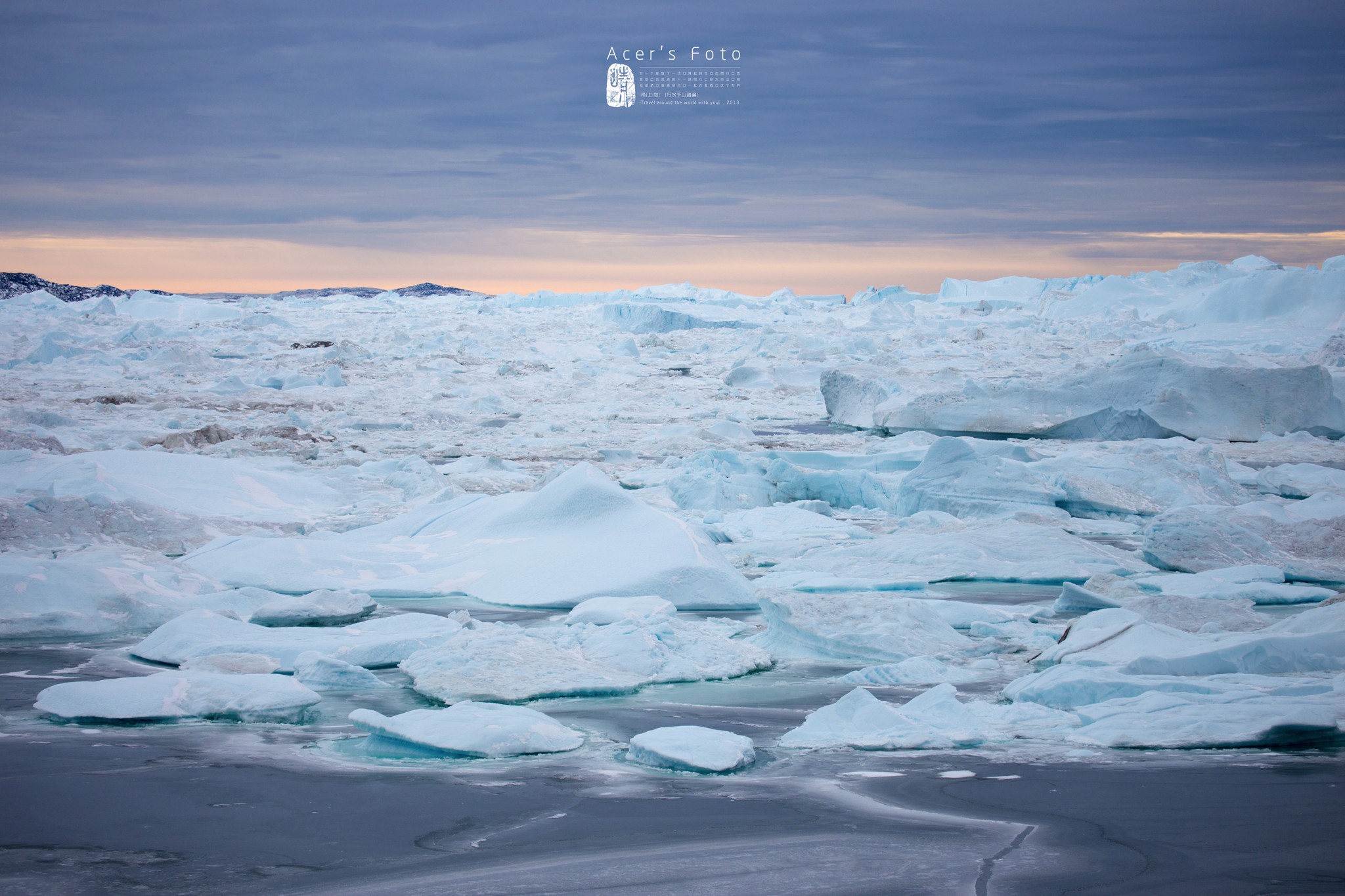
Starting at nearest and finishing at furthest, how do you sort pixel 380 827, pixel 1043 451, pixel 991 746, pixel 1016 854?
1. pixel 1016 854
2. pixel 380 827
3. pixel 991 746
4. pixel 1043 451

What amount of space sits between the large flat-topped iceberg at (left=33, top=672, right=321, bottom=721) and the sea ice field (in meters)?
0.02

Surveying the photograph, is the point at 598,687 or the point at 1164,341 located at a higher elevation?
the point at 1164,341

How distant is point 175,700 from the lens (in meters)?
4.30

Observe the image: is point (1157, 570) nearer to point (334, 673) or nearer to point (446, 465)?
point (334, 673)

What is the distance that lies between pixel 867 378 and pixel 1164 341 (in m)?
12.5

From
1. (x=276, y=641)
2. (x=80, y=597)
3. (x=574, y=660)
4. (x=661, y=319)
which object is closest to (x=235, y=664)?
(x=276, y=641)

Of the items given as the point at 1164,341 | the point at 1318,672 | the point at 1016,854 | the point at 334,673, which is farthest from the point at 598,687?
the point at 1164,341

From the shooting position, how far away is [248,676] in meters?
4.55

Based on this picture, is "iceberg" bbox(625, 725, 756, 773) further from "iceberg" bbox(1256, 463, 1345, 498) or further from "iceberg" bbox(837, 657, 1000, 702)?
"iceberg" bbox(1256, 463, 1345, 498)

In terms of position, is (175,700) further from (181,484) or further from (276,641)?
(181,484)

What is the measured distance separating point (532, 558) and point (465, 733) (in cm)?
343

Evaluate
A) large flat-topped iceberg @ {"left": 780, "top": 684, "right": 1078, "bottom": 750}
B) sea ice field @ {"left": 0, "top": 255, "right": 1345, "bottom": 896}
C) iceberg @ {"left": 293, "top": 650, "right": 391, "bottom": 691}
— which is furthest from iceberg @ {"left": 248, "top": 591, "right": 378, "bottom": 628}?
large flat-topped iceberg @ {"left": 780, "top": 684, "right": 1078, "bottom": 750}

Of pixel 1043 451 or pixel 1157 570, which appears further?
pixel 1043 451

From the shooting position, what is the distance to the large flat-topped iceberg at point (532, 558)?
22.0 feet
